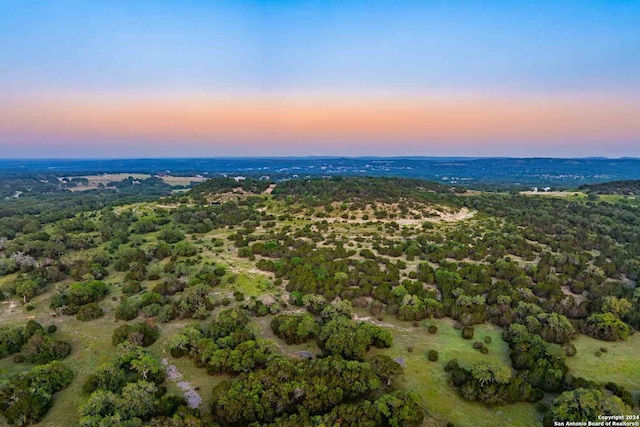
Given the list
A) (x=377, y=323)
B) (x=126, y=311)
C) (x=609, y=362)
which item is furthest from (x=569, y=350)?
(x=126, y=311)

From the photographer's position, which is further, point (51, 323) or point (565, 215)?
point (565, 215)

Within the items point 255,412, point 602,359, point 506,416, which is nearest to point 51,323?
point 255,412

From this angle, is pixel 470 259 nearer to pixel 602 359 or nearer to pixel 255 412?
pixel 602 359

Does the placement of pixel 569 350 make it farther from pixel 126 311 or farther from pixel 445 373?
pixel 126 311

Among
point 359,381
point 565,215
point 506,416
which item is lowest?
point 506,416

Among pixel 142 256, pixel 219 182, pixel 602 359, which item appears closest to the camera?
pixel 602 359

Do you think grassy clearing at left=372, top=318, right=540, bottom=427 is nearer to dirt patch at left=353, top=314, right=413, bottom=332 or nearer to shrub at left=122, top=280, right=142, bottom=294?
dirt patch at left=353, top=314, right=413, bottom=332
